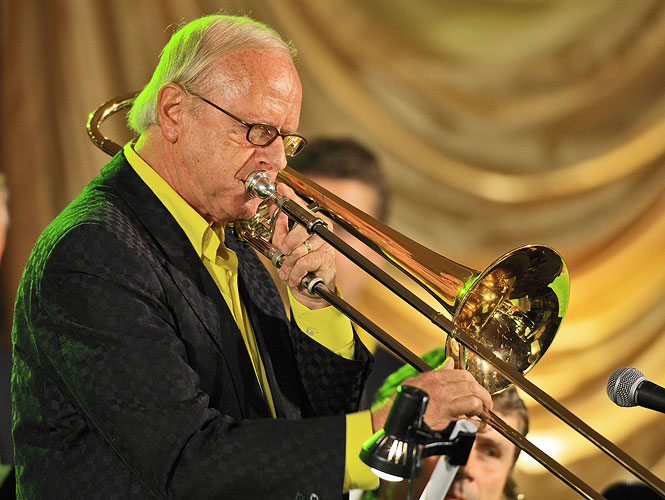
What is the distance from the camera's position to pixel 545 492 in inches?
156

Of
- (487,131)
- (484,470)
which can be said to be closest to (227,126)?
(484,470)

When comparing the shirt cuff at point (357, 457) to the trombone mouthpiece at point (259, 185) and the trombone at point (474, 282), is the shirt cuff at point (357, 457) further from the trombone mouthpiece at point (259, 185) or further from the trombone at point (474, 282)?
the trombone mouthpiece at point (259, 185)

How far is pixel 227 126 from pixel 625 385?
3.63ft

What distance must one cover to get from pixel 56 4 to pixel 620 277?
2.81m

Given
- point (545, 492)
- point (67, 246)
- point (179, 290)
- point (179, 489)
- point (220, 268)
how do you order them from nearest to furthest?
point (179, 489)
point (67, 246)
point (179, 290)
point (220, 268)
point (545, 492)

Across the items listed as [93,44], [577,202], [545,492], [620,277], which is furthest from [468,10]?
[545,492]

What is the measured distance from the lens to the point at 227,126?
2.05m

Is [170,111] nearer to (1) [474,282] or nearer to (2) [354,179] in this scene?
(1) [474,282]

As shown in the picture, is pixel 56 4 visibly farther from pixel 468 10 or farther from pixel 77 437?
pixel 77 437

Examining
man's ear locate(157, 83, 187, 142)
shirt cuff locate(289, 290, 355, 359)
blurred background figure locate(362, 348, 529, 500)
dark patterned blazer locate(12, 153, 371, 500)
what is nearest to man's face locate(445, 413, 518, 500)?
blurred background figure locate(362, 348, 529, 500)

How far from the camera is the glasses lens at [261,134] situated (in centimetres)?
206

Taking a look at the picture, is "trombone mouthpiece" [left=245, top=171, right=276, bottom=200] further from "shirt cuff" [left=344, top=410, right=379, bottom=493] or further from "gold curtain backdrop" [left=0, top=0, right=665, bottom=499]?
"gold curtain backdrop" [left=0, top=0, right=665, bottom=499]

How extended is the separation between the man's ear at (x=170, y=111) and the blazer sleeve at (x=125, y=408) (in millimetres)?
376

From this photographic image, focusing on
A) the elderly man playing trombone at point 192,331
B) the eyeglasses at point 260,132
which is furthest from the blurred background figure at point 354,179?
the eyeglasses at point 260,132
